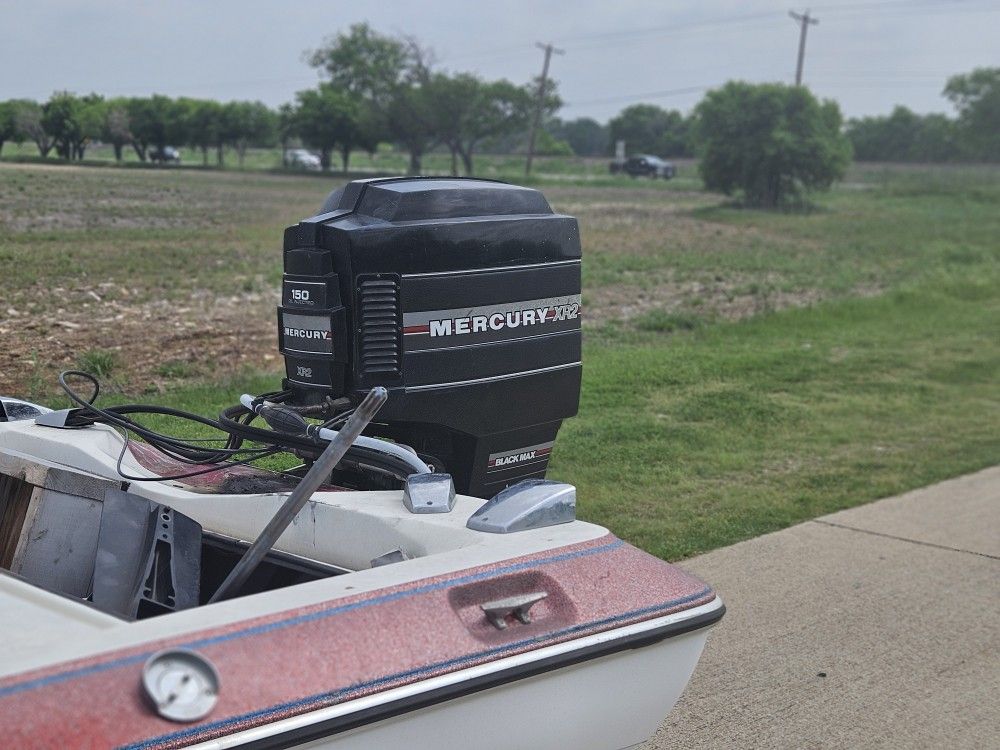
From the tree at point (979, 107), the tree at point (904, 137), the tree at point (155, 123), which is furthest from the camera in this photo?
the tree at point (904, 137)

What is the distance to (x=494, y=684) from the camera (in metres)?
2.18

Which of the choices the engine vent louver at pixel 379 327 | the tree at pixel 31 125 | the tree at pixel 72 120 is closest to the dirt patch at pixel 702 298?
the tree at pixel 72 120

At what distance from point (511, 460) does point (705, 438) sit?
333 cm

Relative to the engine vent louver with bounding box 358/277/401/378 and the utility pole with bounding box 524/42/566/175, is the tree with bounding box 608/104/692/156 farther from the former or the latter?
the engine vent louver with bounding box 358/277/401/378

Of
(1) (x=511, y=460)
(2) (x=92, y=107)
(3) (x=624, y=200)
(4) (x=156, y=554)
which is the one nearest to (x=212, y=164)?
(2) (x=92, y=107)

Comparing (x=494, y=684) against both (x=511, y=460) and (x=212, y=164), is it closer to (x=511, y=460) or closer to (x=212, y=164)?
(x=511, y=460)

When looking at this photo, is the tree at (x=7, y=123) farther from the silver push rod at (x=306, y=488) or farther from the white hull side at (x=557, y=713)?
the white hull side at (x=557, y=713)

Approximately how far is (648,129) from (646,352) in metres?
67.3

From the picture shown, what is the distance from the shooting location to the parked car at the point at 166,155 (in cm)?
850

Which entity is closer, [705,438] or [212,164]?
[705,438]

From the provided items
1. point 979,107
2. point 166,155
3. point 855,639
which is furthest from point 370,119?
point 979,107

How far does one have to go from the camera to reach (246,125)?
1084 centimetres

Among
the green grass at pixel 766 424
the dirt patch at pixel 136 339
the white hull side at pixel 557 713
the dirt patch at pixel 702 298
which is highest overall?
the white hull side at pixel 557 713

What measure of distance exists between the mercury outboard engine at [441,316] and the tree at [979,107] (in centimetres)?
5385
